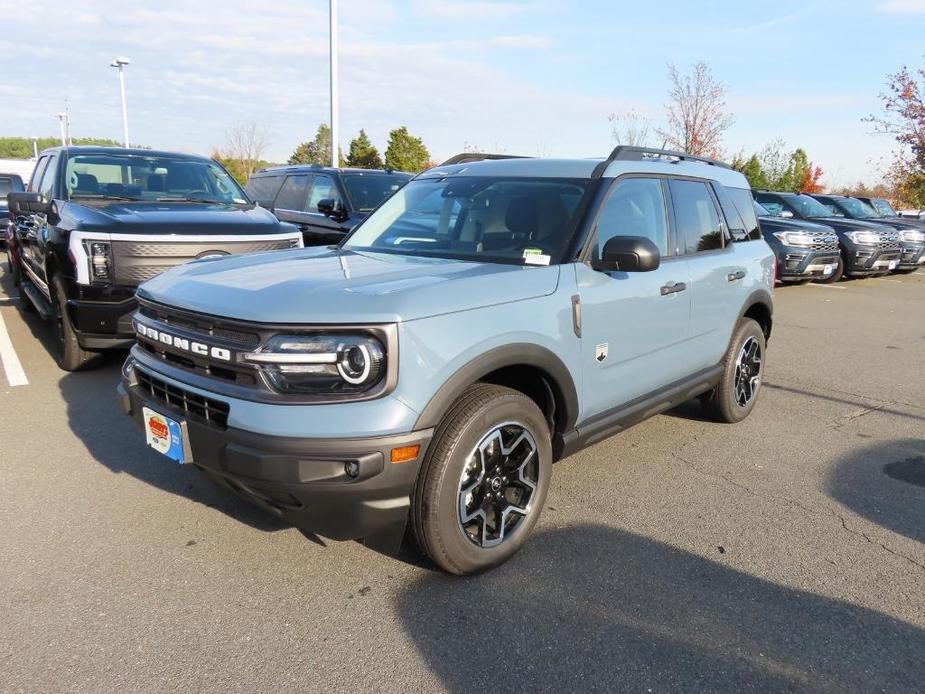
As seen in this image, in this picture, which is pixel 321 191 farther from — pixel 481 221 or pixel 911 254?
pixel 911 254

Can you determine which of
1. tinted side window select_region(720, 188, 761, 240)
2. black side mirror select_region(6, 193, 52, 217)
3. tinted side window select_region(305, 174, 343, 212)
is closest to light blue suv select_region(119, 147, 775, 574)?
tinted side window select_region(720, 188, 761, 240)

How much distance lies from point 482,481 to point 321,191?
727 centimetres

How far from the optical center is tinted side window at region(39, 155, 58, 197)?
6.58m

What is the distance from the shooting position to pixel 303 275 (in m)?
3.01

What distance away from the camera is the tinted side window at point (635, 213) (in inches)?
140

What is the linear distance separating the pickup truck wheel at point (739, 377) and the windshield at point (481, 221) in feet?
6.50

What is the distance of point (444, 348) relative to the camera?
264 centimetres

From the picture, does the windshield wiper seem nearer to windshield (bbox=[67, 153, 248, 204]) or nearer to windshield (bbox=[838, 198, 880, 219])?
windshield (bbox=[67, 153, 248, 204])

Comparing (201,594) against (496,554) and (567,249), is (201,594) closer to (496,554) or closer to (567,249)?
(496,554)

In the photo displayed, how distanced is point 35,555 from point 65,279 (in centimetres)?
310

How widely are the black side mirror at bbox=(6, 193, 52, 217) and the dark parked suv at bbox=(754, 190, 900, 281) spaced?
1328 centimetres

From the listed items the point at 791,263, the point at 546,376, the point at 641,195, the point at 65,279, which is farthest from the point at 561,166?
the point at 791,263

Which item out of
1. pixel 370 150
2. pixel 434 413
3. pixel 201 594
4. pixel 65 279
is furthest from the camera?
pixel 370 150

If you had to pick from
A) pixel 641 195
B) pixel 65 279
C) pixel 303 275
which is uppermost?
pixel 641 195
